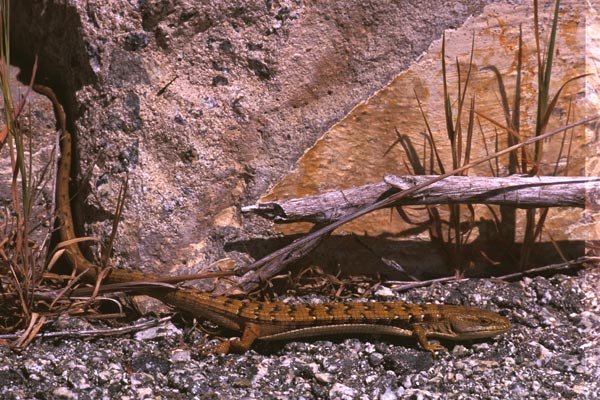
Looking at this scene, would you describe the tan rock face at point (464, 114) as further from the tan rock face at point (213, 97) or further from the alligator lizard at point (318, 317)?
the alligator lizard at point (318, 317)

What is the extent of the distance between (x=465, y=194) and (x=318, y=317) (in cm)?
94

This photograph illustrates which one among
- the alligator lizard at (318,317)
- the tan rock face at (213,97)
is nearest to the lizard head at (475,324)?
the alligator lizard at (318,317)

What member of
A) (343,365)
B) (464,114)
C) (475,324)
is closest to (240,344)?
(343,365)

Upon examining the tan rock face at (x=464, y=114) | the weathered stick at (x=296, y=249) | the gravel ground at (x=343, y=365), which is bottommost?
the gravel ground at (x=343, y=365)

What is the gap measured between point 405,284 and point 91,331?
164cm

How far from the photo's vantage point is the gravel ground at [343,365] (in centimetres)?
361

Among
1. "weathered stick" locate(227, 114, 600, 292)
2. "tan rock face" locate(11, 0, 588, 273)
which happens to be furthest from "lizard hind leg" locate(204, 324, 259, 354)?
"tan rock face" locate(11, 0, 588, 273)

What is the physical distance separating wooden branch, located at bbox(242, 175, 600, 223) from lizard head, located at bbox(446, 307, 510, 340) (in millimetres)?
554

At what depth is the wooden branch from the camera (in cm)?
401

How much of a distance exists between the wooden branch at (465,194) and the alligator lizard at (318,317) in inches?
18.2

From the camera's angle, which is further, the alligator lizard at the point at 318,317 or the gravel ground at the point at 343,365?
the alligator lizard at the point at 318,317

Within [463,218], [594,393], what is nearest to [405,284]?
[463,218]

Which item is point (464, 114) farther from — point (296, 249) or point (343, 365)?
point (343, 365)

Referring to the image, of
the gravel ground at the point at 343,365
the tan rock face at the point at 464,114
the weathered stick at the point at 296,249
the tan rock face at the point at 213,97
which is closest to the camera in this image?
the gravel ground at the point at 343,365
